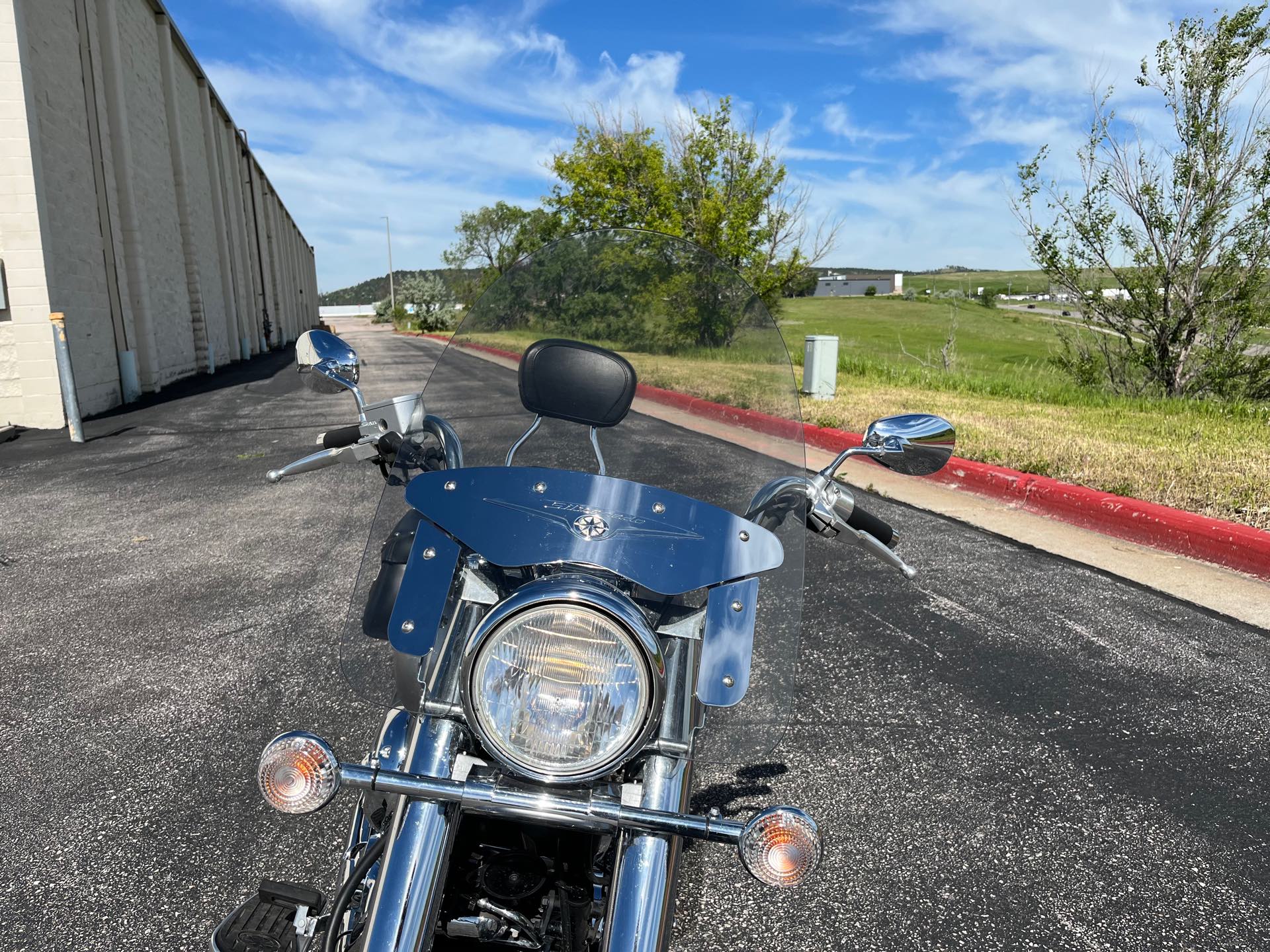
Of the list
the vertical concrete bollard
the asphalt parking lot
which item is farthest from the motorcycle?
the vertical concrete bollard

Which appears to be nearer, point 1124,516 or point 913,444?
point 913,444

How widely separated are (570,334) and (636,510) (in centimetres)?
63

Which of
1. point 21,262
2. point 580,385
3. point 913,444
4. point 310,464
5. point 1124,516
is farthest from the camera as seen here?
point 21,262

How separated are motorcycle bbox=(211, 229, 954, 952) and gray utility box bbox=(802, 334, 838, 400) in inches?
379

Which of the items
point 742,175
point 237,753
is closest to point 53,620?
point 237,753

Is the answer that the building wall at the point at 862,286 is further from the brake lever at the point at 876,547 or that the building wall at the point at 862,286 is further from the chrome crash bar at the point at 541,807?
the chrome crash bar at the point at 541,807

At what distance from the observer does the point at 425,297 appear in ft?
278

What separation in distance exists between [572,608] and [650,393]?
777mm

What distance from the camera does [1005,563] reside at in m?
5.17

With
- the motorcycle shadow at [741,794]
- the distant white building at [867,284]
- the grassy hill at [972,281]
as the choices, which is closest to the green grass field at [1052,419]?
the motorcycle shadow at [741,794]

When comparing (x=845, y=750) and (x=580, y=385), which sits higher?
(x=580, y=385)

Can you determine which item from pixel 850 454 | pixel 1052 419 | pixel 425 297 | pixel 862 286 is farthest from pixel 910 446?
pixel 862 286

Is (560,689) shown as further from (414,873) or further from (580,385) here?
(580,385)

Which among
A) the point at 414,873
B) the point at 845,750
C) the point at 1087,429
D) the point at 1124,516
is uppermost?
the point at 414,873
